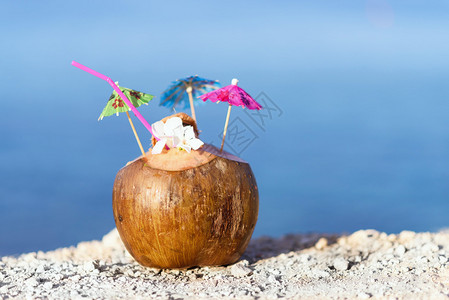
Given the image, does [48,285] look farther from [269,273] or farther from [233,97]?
[233,97]

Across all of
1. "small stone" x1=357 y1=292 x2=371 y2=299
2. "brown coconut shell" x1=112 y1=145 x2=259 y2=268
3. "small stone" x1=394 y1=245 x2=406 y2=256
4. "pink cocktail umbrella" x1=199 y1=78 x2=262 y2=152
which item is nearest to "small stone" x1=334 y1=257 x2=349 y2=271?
"small stone" x1=394 y1=245 x2=406 y2=256

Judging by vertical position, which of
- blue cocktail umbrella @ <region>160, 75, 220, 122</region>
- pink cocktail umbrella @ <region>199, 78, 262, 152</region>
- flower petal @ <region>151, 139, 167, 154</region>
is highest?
blue cocktail umbrella @ <region>160, 75, 220, 122</region>

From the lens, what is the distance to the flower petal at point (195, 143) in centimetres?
496

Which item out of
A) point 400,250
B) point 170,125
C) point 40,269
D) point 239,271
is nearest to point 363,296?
point 239,271

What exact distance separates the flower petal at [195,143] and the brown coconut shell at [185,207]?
0.28 feet

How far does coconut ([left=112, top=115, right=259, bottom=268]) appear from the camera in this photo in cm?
480

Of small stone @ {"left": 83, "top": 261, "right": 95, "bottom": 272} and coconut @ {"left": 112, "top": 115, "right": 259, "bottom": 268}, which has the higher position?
coconut @ {"left": 112, "top": 115, "right": 259, "bottom": 268}

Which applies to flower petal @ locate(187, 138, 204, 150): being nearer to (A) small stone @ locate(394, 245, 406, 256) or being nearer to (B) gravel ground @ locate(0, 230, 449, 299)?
(B) gravel ground @ locate(0, 230, 449, 299)

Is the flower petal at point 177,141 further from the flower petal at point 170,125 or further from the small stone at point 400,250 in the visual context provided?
the small stone at point 400,250

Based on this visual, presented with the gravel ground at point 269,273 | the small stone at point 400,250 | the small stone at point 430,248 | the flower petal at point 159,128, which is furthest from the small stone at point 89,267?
the small stone at point 430,248

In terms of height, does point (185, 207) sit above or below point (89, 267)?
above

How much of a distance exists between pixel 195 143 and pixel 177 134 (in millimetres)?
170

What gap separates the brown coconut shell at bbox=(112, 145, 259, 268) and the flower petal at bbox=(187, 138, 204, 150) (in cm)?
9

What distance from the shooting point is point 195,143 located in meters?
4.98
